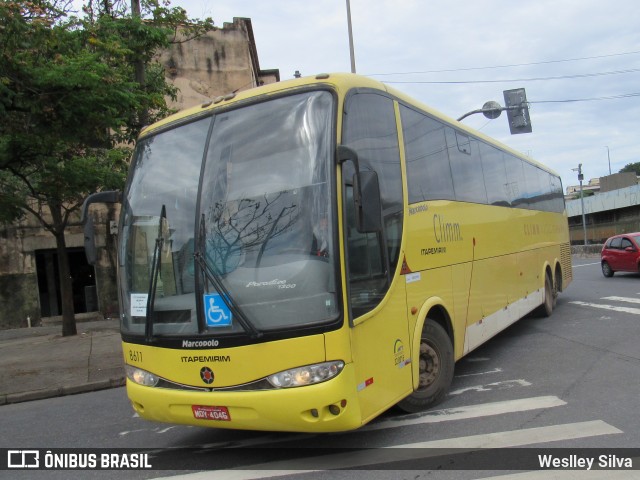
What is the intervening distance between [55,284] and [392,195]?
1729cm

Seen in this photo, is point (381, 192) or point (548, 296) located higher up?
point (381, 192)

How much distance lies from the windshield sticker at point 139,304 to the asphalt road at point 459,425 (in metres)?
1.34

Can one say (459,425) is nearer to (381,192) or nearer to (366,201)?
(381,192)

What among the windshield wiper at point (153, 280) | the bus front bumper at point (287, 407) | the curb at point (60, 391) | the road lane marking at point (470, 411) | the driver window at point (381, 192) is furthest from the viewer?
the curb at point (60, 391)

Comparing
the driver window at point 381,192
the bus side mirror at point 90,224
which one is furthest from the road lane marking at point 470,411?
the bus side mirror at point 90,224

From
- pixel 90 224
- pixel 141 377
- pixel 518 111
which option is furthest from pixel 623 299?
pixel 90 224

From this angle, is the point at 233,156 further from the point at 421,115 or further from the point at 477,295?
the point at 477,295

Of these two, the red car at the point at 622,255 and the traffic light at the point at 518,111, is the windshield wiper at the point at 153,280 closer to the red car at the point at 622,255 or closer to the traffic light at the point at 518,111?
the traffic light at the point at 518,111

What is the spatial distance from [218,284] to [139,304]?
36.3 inches

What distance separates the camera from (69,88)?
873 centimetres

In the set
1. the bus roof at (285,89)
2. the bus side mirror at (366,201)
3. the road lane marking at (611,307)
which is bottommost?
the road lane marking at (611,307)

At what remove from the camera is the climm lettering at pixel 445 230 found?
19.3ft

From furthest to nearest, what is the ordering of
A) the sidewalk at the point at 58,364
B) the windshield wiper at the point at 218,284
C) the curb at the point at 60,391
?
the sidewalk at the point at 58,364 < the curb at the point at 60,391 < the windshield wiper at the point at 218,284

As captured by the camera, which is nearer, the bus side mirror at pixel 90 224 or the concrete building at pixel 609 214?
the bus side mirror at pixel 90 224
